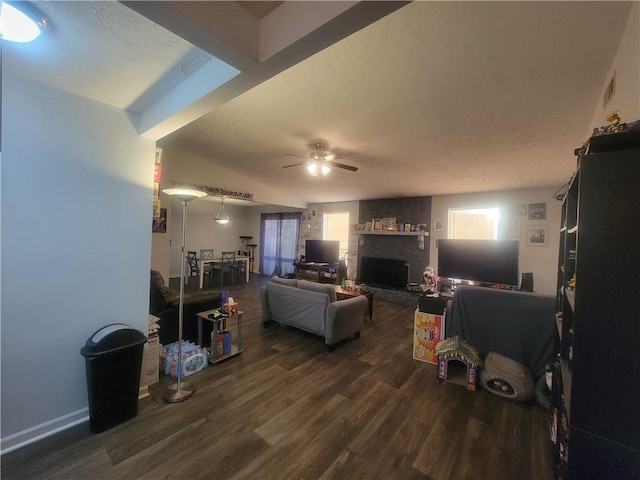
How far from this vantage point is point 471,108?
2.37 m

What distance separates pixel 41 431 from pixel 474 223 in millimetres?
6148

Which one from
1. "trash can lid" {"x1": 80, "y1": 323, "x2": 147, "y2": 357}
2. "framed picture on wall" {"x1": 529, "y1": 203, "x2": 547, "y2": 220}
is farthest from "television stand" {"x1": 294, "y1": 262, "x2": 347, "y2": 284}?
"trash can lid" {"x1": 80, "y1": 323, "x2": 147, "y2": 357}

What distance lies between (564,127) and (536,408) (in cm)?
263

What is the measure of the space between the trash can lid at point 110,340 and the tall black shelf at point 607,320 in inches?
95.7

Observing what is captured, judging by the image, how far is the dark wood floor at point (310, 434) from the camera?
149cm

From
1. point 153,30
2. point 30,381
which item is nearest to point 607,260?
point 153,30

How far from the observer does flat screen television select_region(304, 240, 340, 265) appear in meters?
6.55

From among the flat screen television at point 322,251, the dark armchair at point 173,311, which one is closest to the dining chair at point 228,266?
the flat screen television at point 322,251

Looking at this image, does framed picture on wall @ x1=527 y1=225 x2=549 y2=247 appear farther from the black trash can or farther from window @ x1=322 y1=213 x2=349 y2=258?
the black trash can

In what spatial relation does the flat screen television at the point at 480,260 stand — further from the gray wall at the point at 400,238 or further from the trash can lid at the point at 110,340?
the trash can lid at the point at 110,340

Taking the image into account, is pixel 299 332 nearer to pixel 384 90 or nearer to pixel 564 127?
pixel 384 90

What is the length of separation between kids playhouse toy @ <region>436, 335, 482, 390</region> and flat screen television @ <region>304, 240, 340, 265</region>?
4.04 meters

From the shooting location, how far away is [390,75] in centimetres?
205

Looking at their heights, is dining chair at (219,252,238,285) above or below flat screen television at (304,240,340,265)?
below
